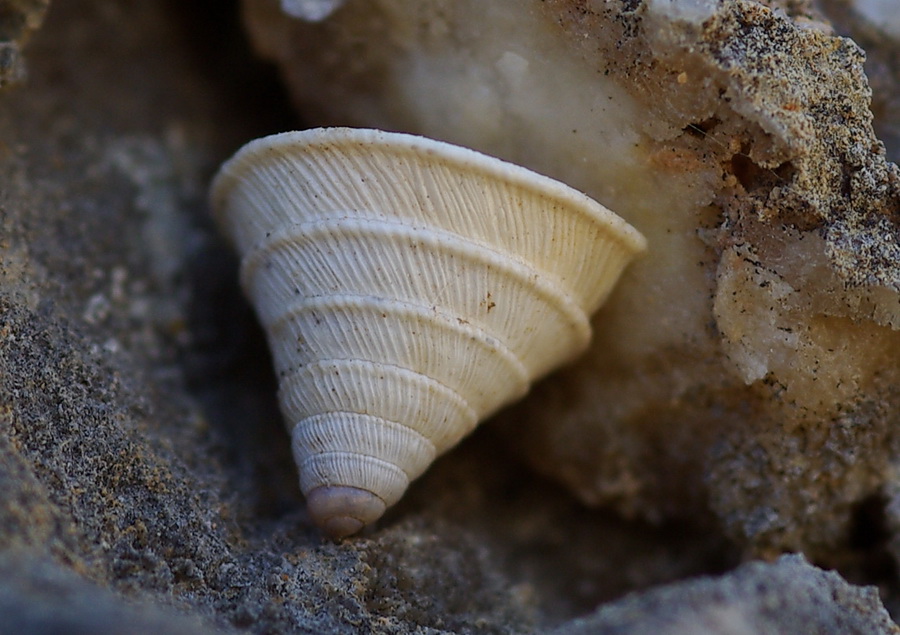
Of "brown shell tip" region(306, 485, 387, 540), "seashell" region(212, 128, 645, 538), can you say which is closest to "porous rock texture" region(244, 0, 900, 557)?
"seashell" region(212, 128, 645, 538)

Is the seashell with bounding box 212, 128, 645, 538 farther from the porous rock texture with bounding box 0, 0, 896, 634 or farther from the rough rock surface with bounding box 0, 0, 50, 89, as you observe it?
the rough rock surface with bounding box 0, 0, 50, 89

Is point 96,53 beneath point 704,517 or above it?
beneath

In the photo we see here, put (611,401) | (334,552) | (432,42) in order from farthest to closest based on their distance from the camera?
1. (611,401)
2. (432,42)
3. (334,552)

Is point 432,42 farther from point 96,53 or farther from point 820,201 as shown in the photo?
point 96,53

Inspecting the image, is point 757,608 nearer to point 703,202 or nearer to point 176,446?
point 703,202

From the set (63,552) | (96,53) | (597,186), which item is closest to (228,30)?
(96,53)

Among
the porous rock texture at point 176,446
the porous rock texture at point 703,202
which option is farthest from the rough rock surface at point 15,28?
the porous rock texture at point 703,202
